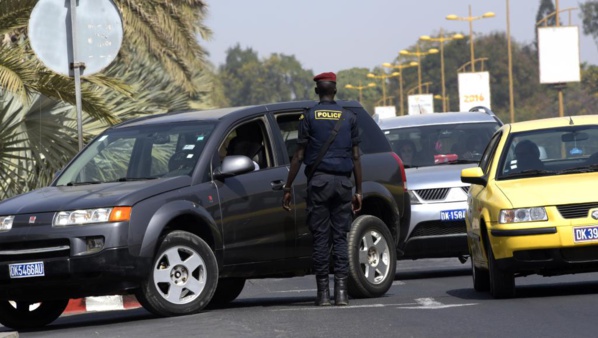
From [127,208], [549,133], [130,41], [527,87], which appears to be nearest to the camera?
[127,208]

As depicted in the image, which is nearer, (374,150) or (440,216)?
(374,150)

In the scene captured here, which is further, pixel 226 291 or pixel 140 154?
pixel 226 291

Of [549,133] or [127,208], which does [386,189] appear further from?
[127,208]

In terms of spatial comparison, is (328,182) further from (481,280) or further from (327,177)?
(481,280)

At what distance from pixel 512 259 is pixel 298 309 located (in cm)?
176

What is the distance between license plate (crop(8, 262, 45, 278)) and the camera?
11.3 meters

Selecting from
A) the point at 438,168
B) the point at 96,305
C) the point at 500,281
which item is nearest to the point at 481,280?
the point at 500,281

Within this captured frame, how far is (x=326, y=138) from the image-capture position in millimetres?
12070

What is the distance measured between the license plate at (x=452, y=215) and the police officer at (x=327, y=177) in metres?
4.70

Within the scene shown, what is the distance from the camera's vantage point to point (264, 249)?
12.5 metres

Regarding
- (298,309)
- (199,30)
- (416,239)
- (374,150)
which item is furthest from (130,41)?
(298,309)

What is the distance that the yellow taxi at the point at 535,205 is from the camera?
11914mm

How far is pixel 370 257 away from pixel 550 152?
1.85m

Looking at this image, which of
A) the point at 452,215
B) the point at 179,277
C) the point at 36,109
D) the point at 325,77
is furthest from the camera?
the point at 36,109
